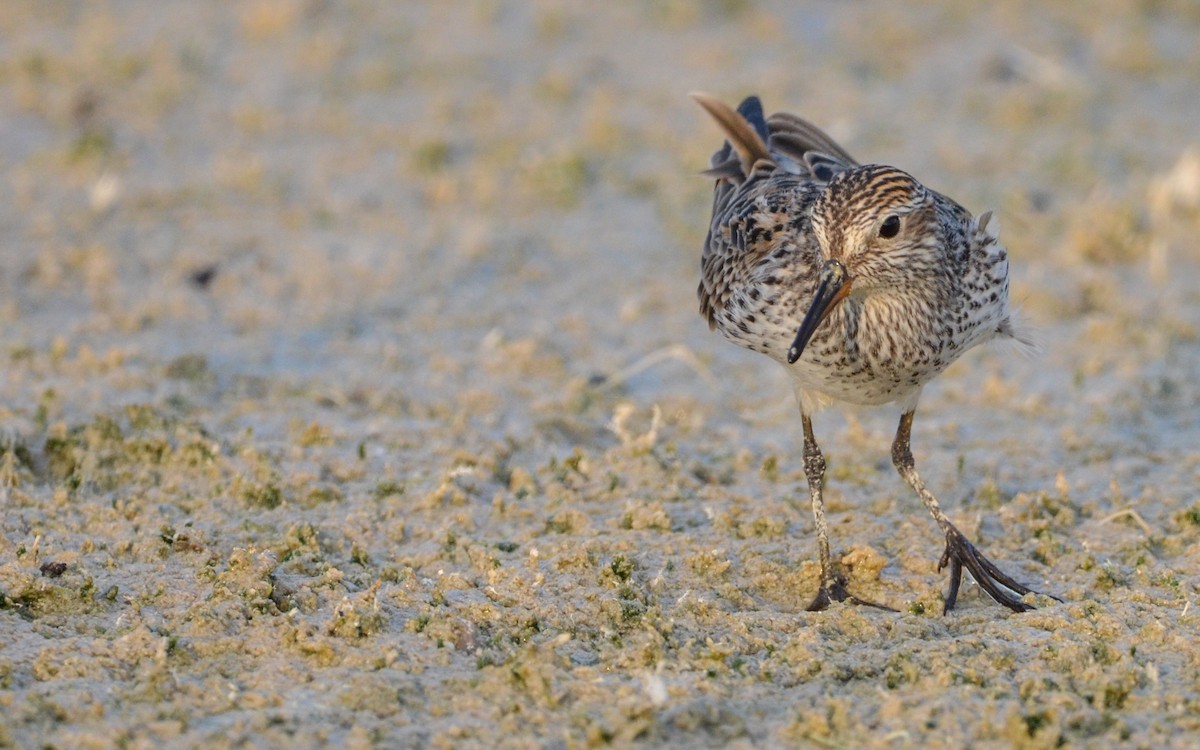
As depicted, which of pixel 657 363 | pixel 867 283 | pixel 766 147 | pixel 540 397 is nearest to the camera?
pixel 867 283

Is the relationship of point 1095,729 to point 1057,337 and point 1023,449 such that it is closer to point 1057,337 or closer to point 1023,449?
point 1023,449

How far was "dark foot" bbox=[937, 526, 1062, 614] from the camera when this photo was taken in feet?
16.3

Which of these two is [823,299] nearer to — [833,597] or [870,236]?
[870,236]

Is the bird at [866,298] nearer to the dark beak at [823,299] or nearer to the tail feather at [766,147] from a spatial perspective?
the dark beak at [823,299]

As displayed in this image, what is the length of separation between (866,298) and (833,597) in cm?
102

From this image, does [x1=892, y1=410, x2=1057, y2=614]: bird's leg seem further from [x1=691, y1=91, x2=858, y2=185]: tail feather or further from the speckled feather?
[x1=691, y1=91, x2=858, y2=185]: tail feather

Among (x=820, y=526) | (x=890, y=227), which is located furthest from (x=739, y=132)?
(x=820, y=526)

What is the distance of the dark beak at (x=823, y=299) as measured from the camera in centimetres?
483

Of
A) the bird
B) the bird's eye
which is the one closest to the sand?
the bird

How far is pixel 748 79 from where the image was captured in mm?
10539

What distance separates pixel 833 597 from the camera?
Answer: 4973 mm

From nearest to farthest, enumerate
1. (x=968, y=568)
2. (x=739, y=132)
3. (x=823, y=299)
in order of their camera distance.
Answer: (x=823, y=299) < (x=968, y=568) < (x=739, y=132)

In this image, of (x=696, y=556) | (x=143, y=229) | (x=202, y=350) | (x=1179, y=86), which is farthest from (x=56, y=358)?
(x=1179, y=86)

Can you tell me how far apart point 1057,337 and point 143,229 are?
16.5ft
